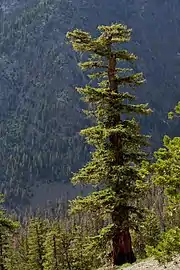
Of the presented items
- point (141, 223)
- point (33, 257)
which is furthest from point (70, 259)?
point (141, 223)

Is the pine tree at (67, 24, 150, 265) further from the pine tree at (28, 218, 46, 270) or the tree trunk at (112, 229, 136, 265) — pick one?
the pine tree at (28, 218, 46, 270)

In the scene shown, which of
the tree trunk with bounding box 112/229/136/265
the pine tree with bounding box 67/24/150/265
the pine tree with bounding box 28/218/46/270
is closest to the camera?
the pine tree with bounding box 67/24/150/265

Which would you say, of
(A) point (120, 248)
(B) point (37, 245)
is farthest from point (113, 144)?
(B) point (37, 245)

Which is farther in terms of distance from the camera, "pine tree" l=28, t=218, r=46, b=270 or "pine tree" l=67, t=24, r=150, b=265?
"pine tree" l=28, t=218, r=46, b=270

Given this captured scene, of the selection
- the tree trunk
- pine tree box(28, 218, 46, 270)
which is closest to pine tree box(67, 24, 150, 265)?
the tree trunk

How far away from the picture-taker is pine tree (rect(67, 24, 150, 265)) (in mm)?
23922

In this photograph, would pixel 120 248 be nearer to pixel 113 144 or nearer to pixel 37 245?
pixel 113 144

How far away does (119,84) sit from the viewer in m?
26.8

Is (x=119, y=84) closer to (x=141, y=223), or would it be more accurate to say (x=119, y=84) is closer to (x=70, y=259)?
(x=141, y=223)

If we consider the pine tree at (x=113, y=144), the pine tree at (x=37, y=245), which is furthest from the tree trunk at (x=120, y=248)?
the pine tree at (x=37, y=245)

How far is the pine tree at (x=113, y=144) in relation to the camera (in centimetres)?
2392

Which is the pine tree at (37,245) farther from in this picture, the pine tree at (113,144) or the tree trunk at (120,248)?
the pine tree at (113,144)

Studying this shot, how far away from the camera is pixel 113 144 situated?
25.3 m

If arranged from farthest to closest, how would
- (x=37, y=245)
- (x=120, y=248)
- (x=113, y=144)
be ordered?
(x=37, y=245), (x=113, y=144), (x=120, y=248)
